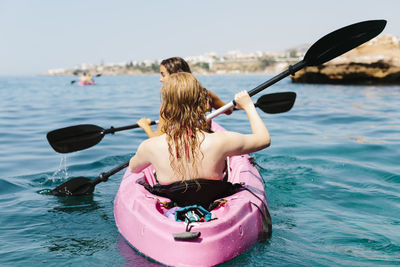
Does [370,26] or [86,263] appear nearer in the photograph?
[86,263]

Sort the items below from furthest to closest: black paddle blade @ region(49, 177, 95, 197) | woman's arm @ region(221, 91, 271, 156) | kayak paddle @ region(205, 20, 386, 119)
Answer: black paddle blade @ region(49, 177, 95, 197)
kayak paddle @ region(205, 20, 386, 119)
woman's arm @ region(221, 91, 271, 156)

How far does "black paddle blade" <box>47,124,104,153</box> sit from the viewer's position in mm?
4904

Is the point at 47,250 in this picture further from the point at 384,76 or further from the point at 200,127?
the point at 384,76

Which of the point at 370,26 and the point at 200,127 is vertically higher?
the point at 370,26

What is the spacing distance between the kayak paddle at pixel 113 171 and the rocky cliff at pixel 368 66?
20.6 m

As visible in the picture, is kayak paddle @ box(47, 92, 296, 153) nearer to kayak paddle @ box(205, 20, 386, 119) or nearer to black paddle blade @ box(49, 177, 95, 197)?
black paddle blade @ box(49, 177, 95, 197)

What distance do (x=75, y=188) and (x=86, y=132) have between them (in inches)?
30.0

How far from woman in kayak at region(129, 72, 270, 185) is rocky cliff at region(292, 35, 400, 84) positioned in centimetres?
2295

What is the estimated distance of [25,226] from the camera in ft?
13.1

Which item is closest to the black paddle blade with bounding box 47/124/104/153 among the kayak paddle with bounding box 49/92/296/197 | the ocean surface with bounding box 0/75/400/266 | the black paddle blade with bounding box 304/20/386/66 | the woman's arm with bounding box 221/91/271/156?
the kayak paddle with bounding box 49/92/296/197

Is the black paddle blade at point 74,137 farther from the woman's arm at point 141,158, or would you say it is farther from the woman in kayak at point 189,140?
the woman in kayak at point 189,140

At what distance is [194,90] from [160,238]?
43.3 inches

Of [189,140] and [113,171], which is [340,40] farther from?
[113,171]

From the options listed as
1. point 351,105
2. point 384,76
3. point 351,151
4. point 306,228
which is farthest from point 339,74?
point 306,228
